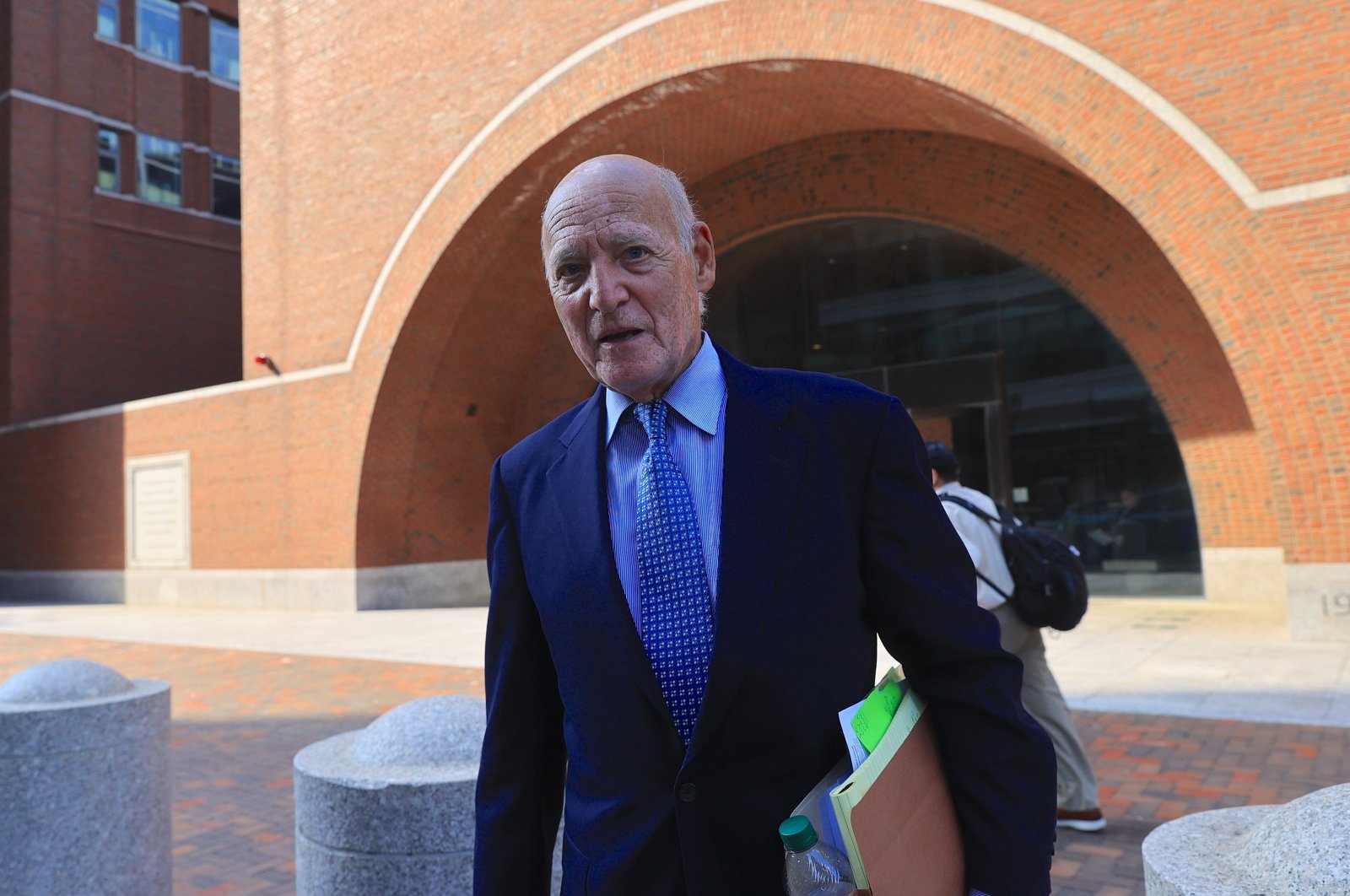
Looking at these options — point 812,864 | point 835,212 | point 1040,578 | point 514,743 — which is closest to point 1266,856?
point 812,864

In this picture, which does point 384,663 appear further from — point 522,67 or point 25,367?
point 25,367

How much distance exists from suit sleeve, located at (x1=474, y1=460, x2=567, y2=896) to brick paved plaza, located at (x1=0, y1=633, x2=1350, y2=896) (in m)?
2.99

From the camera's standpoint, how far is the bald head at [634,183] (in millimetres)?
1646

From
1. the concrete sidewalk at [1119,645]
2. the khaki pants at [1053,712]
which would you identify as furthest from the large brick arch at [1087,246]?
the khaki pants at [1053,712]

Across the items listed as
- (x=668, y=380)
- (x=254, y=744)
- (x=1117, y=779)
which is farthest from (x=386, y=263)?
(x=668, y=380)

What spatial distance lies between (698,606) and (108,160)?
1160 inches

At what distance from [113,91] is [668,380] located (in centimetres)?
2990

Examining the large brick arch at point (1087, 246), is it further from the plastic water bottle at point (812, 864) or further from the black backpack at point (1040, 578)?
the plastic water bottle at point (812, 864)

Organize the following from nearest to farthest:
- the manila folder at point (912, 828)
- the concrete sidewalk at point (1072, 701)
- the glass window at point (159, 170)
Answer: the manila folder at point (912, 828) < the concrete sidewalk at point (1072, 701) < the glass window at point (159, 170)

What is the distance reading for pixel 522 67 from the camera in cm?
1529

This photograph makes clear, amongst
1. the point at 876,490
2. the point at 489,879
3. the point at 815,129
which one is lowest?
the point at 489,879

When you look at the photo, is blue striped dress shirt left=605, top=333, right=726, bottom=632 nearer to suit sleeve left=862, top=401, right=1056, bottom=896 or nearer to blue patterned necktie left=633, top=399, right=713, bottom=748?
blue patterned necktie left=633, top=399, right=713, bottom=748

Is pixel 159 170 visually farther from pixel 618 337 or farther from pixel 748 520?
pixel 748 520

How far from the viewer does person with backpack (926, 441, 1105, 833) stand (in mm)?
4605
